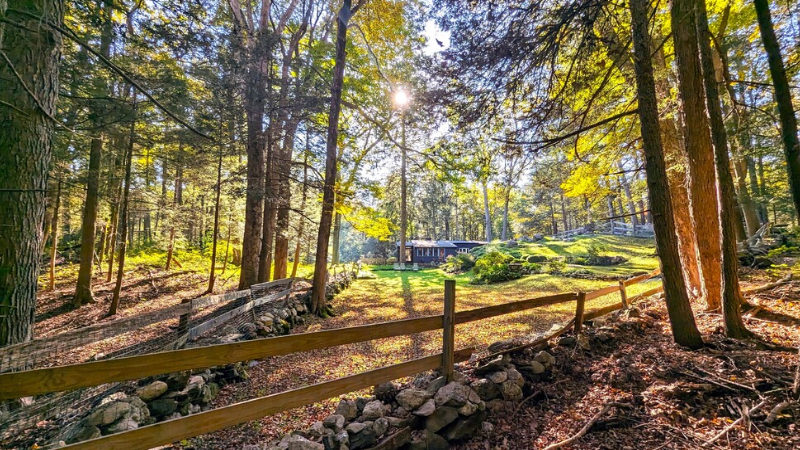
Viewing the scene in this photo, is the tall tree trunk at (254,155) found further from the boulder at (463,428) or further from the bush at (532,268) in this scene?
the bush at (532,268)

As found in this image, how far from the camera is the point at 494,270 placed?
16172 mm

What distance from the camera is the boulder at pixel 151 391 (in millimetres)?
3344

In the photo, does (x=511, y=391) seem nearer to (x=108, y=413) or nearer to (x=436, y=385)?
(x=436, y=385)

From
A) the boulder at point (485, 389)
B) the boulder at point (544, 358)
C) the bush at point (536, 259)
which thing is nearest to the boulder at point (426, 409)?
the boulder at point (485, 389)

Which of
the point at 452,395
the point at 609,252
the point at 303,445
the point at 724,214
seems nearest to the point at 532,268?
the point at 609,252

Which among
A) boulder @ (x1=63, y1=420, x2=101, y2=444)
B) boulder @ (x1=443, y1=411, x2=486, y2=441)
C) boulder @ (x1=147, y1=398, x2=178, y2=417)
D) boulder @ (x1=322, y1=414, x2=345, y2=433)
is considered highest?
boulder @ (x1=63, y1=420, x2=101, y2=444)

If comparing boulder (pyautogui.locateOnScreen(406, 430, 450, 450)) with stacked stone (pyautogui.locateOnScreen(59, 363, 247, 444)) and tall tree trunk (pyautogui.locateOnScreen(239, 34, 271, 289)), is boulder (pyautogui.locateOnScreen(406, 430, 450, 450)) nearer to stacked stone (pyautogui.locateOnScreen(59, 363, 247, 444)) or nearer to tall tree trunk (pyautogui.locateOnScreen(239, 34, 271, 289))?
stacked stone (pyautogui.locateOnScreen(59, 363, 247, 444))

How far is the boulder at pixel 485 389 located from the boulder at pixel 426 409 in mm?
648

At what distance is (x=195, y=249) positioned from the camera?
1972 cm

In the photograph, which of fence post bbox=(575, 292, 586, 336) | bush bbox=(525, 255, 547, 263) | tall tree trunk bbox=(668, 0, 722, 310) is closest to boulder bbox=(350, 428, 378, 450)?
fence post bbox=(575, 292, 586, 336)

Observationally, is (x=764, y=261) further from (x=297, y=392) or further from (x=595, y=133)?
(x=297, y=392)

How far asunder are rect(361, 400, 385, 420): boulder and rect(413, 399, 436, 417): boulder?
1.07ft

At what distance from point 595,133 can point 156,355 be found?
1003 cm

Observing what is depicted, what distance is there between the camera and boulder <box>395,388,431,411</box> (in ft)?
9.68
